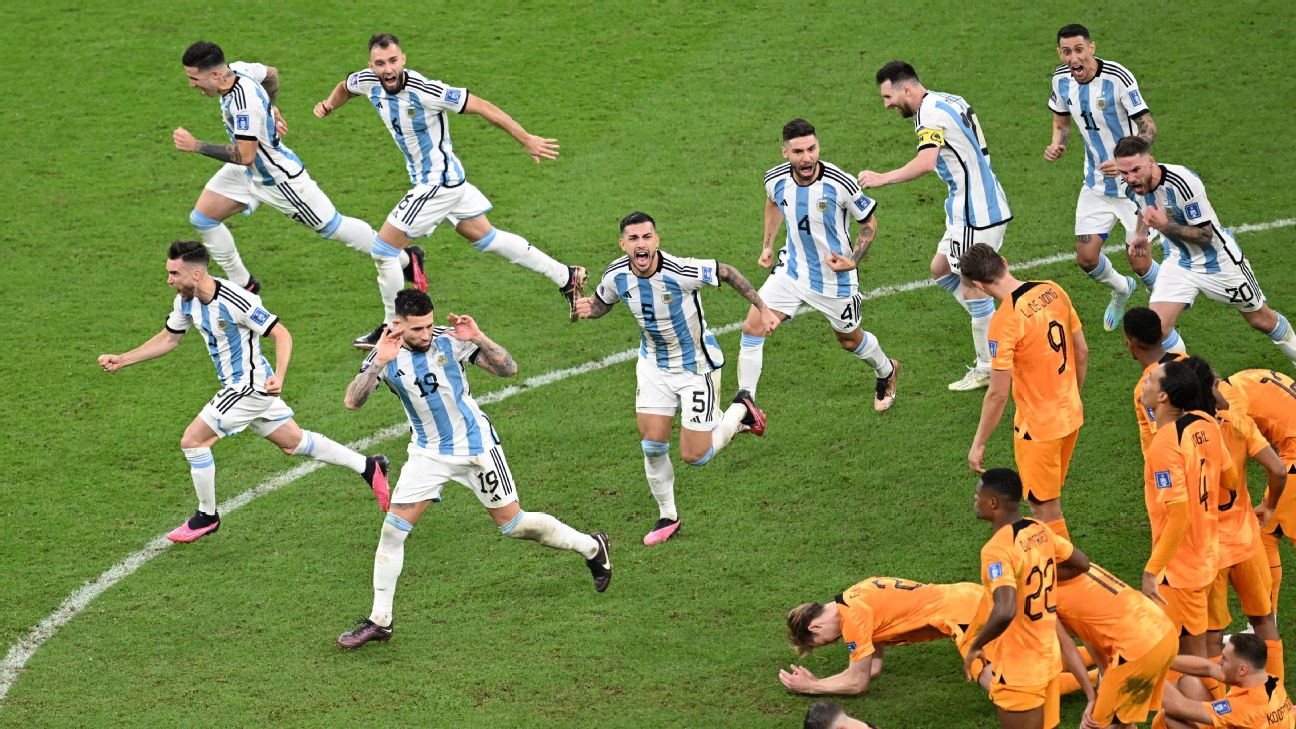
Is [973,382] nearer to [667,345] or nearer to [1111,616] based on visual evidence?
[667,345]

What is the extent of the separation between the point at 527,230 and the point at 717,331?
2646mm

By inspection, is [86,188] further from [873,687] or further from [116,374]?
[873,687]

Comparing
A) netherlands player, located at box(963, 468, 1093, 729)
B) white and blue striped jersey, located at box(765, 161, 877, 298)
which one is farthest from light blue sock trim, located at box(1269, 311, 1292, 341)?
netherlands player, located at box(963, 468, 1093, 729)

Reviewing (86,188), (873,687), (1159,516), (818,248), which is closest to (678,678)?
(873,687)

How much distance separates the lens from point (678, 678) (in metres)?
9.03

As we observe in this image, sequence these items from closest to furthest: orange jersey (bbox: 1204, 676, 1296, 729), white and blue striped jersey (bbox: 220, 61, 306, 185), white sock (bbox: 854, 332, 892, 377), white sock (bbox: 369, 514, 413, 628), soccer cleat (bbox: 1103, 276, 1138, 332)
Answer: orange jersey (bbox: 1204, 676, 1296, 729) < white sock (bbox: 369, 514, 413, 628) < white sock (bbox: 854, 332, 892, 377) < white and blue striped jersey (bbox: 220, 61, 306, 185) < soccer cleat (bbox: 1103, 276, 1138, 332)

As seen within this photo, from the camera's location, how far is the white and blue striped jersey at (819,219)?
11102 mm

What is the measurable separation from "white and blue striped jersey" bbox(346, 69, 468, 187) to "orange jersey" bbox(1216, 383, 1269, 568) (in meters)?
6.65

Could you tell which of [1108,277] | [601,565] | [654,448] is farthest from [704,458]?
[1108,277]

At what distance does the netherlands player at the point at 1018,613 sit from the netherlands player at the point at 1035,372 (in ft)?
4.83

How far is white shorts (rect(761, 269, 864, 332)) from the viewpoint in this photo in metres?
11.5

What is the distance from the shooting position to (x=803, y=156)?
10961mm

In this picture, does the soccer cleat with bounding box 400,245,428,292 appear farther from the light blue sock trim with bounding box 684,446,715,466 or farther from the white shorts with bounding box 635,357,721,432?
the light blue sock trim with bounding box 684,446,715,466

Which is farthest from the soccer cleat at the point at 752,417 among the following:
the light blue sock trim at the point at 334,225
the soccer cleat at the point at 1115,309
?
the light blue sock trim at the point at 334,225
